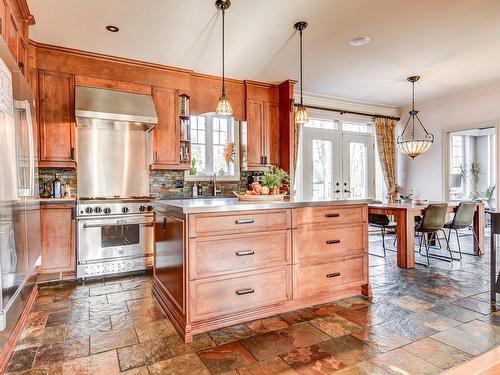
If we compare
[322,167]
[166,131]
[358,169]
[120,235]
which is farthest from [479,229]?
[120,235]

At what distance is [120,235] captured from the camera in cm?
386

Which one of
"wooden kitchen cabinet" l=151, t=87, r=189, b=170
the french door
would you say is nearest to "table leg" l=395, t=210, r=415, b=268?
the french door

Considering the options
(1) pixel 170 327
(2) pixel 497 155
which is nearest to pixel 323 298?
(1) pixel 170 327

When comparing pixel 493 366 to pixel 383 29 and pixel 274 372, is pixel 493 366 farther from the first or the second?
pixel 383 29

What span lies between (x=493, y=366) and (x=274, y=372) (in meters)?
1.11

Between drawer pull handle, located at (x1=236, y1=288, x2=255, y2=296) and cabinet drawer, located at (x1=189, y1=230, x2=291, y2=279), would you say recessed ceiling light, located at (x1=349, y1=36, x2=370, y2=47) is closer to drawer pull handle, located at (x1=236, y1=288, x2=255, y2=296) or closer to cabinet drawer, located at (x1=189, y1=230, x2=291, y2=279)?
cabinet drawer, located at (x1=189, y1=230, x2=291, y2=279)

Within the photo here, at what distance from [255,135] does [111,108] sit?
2.21 meters

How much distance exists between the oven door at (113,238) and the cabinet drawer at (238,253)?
6.70 ft

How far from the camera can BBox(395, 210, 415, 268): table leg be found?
3.97 m

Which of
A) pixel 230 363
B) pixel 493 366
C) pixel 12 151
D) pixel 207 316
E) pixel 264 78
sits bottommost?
pixel 230 363

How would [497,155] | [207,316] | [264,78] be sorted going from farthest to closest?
1. [497,155]
2. [264,78]
3. [207,316]

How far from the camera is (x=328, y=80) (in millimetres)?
5113

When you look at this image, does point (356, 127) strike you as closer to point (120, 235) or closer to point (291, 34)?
point (291, 34)

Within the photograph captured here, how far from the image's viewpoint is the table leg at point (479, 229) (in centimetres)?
458
